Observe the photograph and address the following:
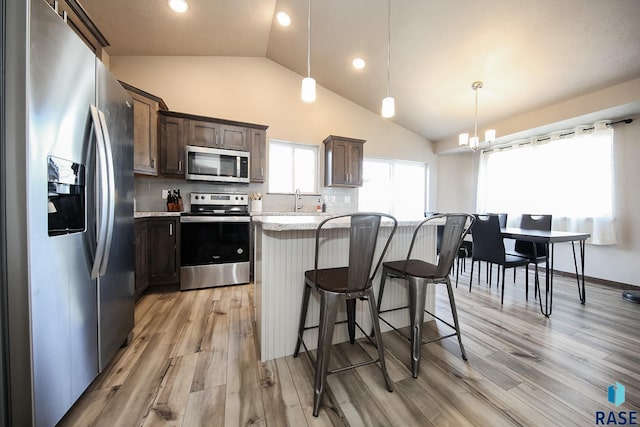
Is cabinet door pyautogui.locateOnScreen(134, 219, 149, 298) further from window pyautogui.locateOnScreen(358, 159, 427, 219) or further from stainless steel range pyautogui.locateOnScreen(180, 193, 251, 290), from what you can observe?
window pyautogui.locateOnScreen(358, 159, 427, 219)

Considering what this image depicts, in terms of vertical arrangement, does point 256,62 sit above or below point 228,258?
above

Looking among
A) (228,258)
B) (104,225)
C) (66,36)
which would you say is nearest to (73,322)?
(104,225)

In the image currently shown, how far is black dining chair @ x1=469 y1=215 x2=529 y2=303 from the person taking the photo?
8.29 feet

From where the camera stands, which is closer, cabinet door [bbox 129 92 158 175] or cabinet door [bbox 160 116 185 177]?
cabinet door [bbox 129 92 158 175]

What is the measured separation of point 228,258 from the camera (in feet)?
9.55

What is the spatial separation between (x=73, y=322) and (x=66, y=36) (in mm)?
1282

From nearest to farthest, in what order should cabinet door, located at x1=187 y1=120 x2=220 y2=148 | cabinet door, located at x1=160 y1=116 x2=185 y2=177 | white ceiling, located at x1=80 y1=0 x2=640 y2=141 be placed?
1. white ceiling, located at x1=80 y1=0 x2=640 y2=141
2. cabinet door, located at x1=160 y1=116 x2=185 y2=177
3. cabinet door, located at x1=187 y1=120 x2=220 y2=148

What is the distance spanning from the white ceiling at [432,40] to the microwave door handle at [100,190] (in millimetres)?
2181

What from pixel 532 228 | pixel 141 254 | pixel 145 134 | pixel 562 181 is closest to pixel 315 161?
pixel 145 134

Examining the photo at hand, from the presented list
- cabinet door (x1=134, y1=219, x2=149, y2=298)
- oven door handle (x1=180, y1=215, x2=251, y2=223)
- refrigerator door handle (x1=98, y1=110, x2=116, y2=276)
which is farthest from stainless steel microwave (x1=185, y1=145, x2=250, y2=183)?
refrigerator door handle (x1=98, y1=110, x2=116, y2=276)

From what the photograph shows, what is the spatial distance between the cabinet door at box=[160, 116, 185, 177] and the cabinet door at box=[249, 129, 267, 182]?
893 mm

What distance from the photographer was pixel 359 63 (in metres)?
3.31

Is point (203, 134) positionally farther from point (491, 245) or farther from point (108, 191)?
point (491, 245)

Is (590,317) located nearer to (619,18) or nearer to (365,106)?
(619,18)
